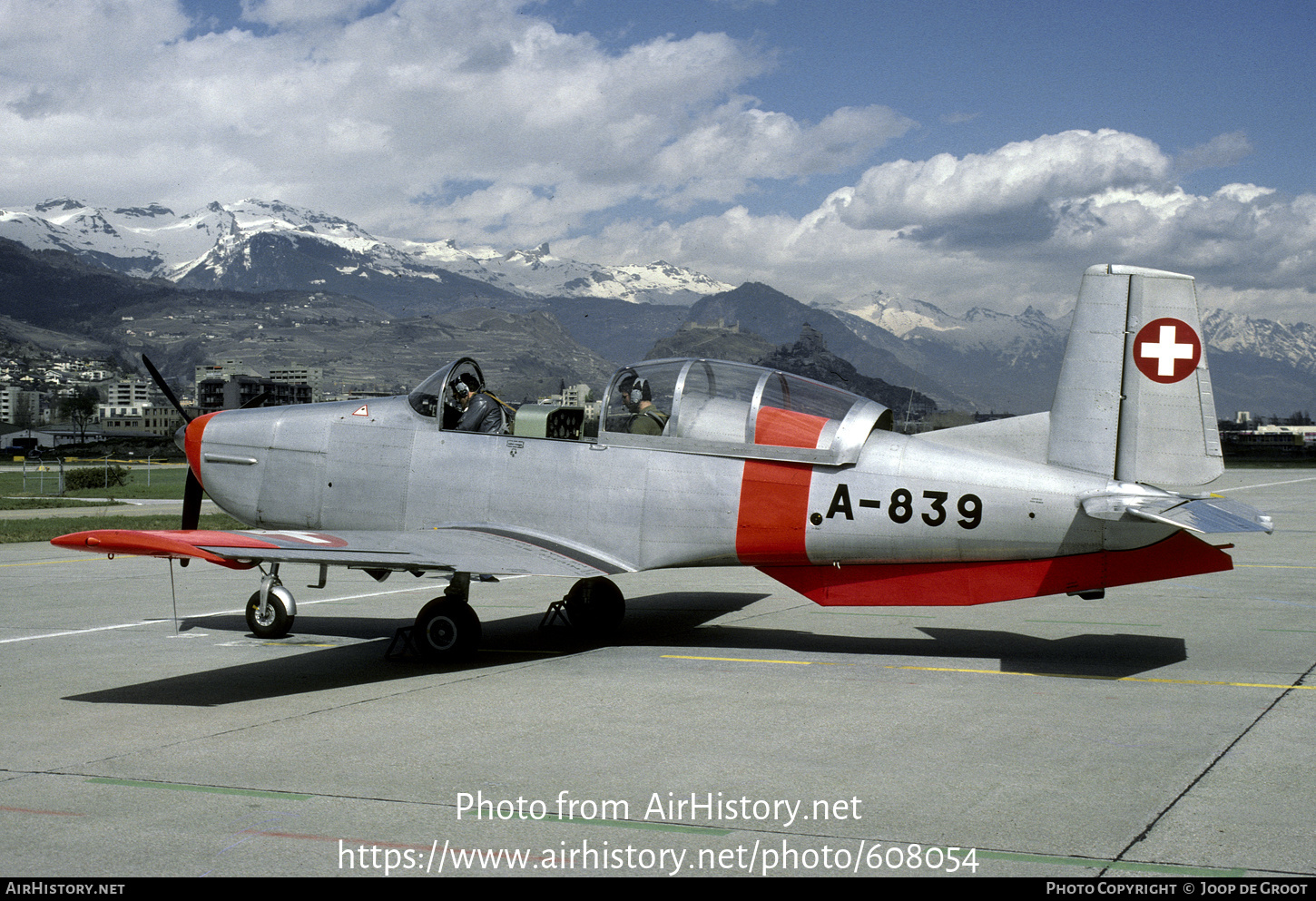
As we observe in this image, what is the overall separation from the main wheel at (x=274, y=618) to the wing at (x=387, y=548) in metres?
1.70

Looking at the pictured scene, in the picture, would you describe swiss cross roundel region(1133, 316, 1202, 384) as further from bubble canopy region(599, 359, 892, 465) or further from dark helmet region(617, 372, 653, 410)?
dark helmet region(617, 372, 653, 410)

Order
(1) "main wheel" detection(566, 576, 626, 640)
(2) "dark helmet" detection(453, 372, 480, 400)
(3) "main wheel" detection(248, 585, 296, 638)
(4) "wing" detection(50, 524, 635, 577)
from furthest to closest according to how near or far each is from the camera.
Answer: (1) "main wheel" detection(566, 576, 626, 640), (3) "main wheel" detection(248, 585, 296, 638), (2) "dark helmet" detection(453, 372, 480, 400), (4) "wing" detection(50, 524, 635, 577)

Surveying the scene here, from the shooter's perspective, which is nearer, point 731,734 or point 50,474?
point 731,734

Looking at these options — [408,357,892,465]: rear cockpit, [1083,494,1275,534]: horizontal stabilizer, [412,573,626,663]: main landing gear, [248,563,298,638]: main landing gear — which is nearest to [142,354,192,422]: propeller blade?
[248,563,298,638]: main landing gear

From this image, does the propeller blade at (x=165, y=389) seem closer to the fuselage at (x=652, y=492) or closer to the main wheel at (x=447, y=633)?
the fuselage at (x=652, y=492)

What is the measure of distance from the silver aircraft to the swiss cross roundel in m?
0.02

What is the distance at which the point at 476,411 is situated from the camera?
1034 centimetres

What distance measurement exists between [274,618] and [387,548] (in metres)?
2.91

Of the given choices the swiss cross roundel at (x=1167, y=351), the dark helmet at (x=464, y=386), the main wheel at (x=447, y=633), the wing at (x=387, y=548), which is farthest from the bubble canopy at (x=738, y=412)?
the swiss cross roundel at (x=1167, y=351)

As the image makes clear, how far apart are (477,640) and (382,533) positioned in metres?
1.30

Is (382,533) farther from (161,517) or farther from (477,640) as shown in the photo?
(161,517)

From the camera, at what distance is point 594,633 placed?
11000 millimetres

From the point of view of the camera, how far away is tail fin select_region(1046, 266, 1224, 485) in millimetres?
8516
